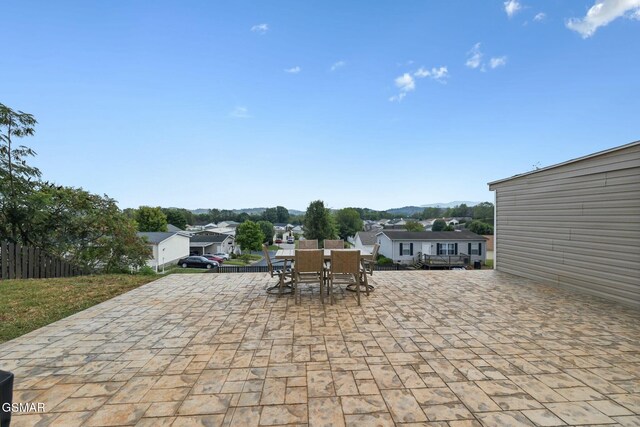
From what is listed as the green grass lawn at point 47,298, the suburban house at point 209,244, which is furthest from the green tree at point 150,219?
the green grass lawn at point 47,298

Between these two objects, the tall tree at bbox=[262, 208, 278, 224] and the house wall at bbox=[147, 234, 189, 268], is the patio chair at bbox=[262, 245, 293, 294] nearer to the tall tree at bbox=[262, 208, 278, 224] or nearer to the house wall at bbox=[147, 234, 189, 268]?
the house wall at bbox=[147, 234, 189, 268]

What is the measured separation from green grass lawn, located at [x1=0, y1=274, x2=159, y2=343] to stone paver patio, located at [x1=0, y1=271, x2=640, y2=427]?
0.33 m

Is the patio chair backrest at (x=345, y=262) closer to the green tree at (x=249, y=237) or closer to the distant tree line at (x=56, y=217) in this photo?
the distant tree line at (x=56, y=217)

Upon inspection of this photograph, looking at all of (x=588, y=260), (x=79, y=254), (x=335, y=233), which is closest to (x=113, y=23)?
(x=79, y=254)

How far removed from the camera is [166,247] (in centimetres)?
2214

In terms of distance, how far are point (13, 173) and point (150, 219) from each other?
30674mm

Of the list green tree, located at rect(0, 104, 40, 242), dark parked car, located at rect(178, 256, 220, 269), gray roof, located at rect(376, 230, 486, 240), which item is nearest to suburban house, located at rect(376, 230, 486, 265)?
gray roof, located at rect(376, 230, 486, 240)

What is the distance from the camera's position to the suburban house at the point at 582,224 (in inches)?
162

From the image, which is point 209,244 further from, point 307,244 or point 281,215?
point 281,215

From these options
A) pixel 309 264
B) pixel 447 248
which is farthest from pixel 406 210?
pixel 309 264

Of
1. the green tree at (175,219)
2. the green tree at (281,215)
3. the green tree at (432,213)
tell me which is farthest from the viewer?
the green tree at (281,215)

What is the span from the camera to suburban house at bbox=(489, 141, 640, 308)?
13.5 feet

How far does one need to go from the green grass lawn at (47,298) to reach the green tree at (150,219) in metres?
32.5

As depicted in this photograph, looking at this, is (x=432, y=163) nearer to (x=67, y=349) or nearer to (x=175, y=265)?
(x=67, y=349)
